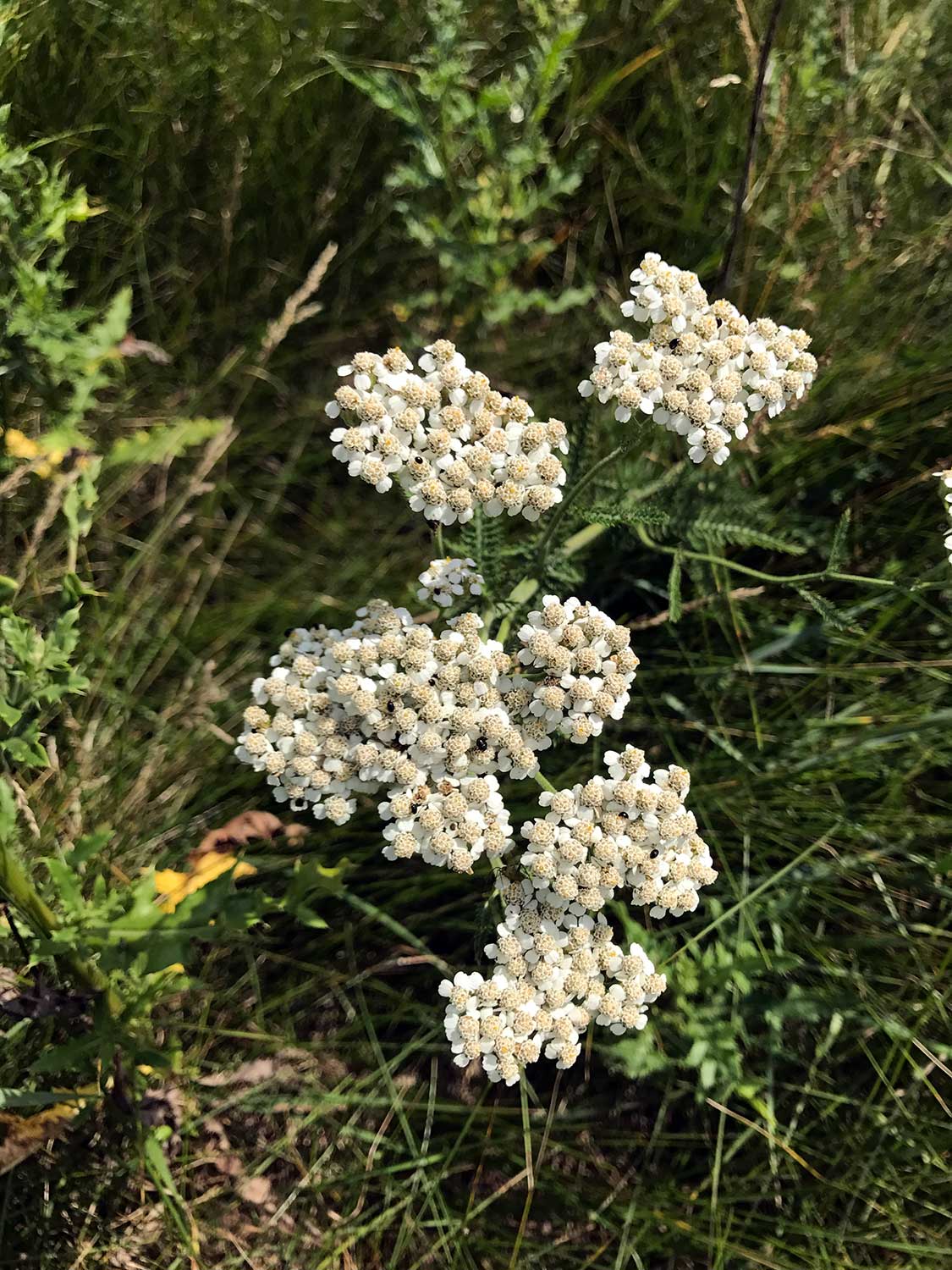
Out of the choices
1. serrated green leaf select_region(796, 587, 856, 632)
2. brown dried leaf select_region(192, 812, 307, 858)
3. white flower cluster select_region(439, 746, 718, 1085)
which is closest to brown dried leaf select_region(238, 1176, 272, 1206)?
brown dried leaf select_region(192, 812, 307, 858)

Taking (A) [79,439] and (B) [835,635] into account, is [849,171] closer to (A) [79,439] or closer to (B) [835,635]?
(B) [835,635]

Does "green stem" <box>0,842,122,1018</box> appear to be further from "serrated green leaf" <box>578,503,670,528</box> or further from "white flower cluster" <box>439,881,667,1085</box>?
"serrated green leaf" <box>578,503,670,528</box>

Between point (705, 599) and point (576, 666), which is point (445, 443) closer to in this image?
point (576, 666)

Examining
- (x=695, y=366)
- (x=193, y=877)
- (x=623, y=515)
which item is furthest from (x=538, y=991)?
(x=695, y=366)

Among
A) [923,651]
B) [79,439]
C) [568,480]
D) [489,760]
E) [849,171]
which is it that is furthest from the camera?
[849,171]

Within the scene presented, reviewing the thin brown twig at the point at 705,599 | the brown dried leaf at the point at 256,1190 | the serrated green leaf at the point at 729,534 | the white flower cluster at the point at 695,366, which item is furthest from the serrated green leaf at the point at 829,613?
the brown dried leaf at the point at 256,1190

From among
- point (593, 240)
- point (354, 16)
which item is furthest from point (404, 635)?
point (354, 16)

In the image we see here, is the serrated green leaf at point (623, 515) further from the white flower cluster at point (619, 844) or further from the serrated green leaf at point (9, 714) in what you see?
the serrated green leaf at point (9, 714)
